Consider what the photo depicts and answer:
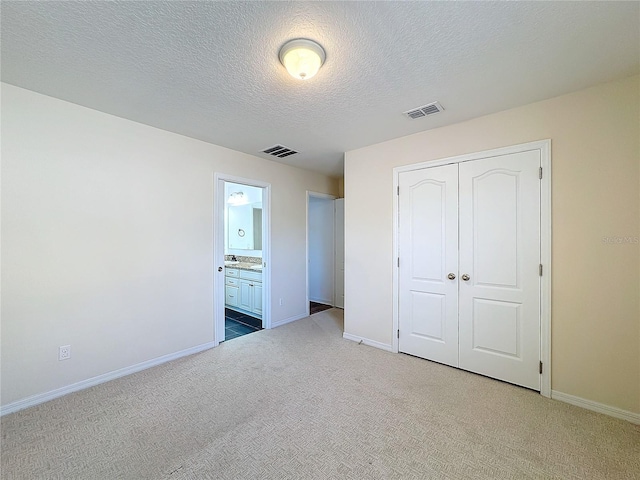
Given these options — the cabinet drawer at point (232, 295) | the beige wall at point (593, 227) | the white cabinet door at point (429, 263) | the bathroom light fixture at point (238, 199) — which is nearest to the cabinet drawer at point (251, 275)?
the cabinet drawer at point (232, 295)

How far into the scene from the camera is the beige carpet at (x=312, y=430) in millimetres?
1498

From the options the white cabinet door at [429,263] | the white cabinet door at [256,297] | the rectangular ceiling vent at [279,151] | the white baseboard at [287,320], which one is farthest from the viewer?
the white cabinet door at [256,297]

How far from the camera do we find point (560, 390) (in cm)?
214

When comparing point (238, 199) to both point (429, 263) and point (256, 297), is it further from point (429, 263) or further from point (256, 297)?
point (429, 263)

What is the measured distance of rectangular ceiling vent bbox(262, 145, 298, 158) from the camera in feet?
11.0

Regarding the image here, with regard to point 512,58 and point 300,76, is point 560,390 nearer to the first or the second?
point 512,58

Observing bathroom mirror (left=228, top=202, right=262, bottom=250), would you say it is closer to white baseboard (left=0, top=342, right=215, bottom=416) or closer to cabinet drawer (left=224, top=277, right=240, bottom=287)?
cabinet drawer (left=224, top=277, right=240, bottom=287)

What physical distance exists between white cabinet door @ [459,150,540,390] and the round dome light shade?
180 cm

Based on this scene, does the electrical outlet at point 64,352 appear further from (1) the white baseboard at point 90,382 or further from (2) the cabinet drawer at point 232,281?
(2) the cabinet drawer at point 232,281

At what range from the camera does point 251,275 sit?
443cm

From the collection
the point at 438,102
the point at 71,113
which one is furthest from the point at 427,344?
the point at 71,113

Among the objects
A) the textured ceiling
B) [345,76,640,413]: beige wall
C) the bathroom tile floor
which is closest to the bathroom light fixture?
the bathroom tile floor

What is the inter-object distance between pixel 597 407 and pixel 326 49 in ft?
10.6

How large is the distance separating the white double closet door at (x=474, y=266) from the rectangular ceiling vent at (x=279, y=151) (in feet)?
4.87
